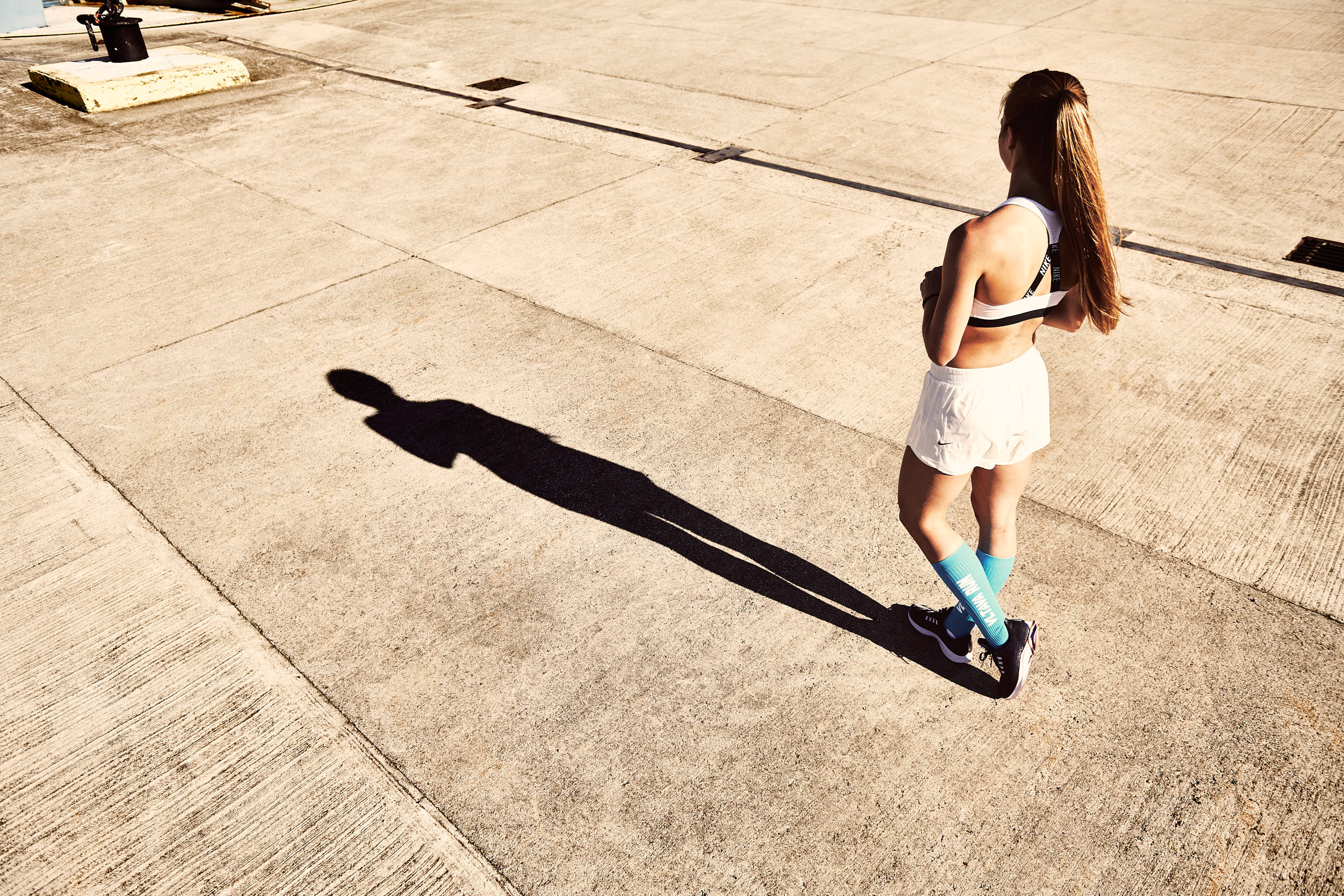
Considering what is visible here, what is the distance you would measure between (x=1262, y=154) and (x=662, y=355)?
571 cm

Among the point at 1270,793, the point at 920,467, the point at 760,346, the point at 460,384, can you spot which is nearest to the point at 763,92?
the point at 760,346

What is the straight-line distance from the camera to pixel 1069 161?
2141 millimetres

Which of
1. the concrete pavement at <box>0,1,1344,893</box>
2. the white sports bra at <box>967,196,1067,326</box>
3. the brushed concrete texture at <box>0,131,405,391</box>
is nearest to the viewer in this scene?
the white sports bra at <box>967,196,1067,326</box>

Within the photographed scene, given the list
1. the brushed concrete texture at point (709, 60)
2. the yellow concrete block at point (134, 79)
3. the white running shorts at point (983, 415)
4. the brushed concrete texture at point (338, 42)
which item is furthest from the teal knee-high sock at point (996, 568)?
the yellow concrete block at point (134, 79)

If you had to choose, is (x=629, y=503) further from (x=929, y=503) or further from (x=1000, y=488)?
(x=1000, y=488)

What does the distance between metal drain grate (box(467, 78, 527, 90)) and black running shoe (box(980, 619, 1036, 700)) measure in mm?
9025

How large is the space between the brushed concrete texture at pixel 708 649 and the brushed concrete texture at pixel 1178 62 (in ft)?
23.3

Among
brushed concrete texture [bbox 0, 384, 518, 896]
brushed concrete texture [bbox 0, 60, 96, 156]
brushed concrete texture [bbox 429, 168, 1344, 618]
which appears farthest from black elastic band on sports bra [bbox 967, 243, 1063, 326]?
brushed concrete texture [bbox 0, 60, 96, 156]

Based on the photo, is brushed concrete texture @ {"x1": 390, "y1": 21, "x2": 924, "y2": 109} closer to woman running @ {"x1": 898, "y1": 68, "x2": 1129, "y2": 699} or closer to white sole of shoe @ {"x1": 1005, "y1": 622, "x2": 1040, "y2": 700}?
woman running @ {"x1": 898, "y1": 68, "x2": 1129, "y2": 699}

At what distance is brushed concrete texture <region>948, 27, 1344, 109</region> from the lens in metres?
8.46

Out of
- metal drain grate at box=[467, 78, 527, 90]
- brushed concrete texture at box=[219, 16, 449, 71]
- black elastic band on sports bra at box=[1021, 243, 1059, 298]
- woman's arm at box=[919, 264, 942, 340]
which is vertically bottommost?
metal drain grate at box=[467, 78, 527, 90]

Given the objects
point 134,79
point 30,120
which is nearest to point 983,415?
point 134,79

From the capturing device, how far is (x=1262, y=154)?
23.0 ft

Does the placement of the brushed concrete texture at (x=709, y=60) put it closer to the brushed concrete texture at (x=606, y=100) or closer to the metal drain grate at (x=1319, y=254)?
the brushed concrete texture at (x=606, y=100)
